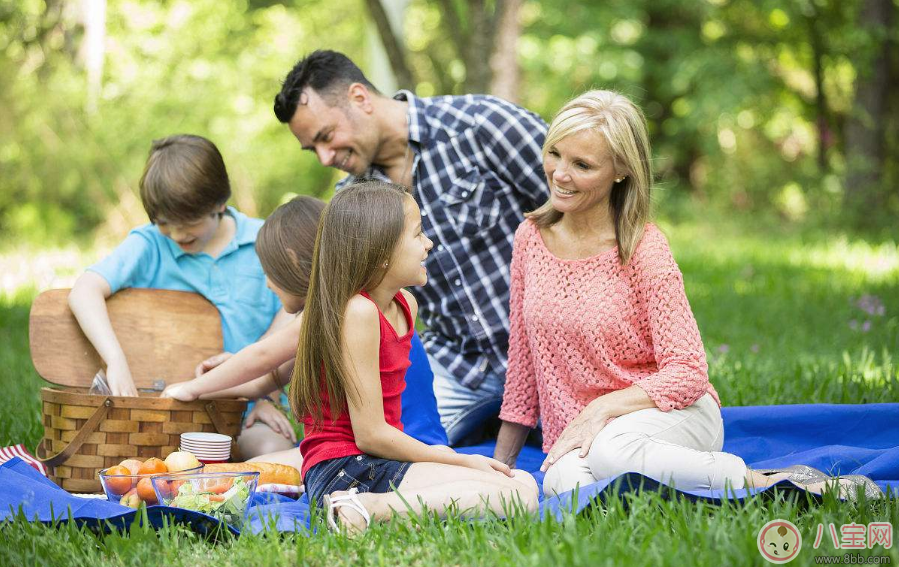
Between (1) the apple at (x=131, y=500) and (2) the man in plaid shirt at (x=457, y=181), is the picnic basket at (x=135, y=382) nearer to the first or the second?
(1) the apple at (x=131, y=500)

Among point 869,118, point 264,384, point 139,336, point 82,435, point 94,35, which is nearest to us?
point 82,435

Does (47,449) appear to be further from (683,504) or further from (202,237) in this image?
(683,504)

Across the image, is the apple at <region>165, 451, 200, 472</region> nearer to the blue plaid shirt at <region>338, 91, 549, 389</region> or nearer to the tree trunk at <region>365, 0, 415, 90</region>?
the blue plaid shirt at <region>338, 91, 549, 389</region>

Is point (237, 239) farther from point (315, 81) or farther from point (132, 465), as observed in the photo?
point (132, 465)

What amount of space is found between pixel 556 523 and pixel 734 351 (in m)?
3.26

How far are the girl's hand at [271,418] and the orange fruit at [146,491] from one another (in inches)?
36.8

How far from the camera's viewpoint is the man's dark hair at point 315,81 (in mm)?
3967

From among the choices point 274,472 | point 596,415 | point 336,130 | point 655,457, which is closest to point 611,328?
point 596,415

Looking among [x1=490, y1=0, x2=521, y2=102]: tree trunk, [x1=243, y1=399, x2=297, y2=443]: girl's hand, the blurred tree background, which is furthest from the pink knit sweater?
the blurred tree background

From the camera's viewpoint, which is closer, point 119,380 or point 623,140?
point 623,140

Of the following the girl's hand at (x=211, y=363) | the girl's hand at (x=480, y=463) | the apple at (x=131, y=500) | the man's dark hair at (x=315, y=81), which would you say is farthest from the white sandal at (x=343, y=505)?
the man's dark hair at (x=315, y=81)

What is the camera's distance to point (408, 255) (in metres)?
2.95

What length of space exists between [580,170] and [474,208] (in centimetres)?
94

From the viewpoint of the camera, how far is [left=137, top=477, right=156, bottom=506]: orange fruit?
2939 mm
